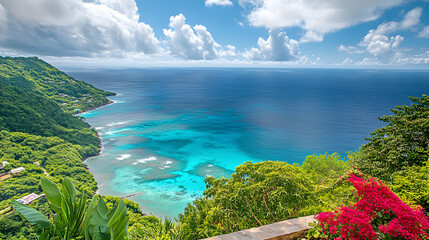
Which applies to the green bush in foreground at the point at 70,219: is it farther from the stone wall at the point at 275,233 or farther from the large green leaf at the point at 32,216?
the stone wall at the point at 275,233

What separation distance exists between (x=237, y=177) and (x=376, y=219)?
8.24m

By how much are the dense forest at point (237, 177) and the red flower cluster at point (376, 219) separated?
293 mm

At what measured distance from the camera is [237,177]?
45.1 feet

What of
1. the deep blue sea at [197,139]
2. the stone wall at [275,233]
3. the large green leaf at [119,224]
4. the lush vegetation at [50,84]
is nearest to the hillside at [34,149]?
the deep blue sea at [197,139]

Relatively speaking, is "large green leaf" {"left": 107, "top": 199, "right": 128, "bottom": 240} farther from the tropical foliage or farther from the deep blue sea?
the deep blue sea

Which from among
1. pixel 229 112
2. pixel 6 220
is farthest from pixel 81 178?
pixel 229 112

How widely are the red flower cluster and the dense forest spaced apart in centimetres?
29

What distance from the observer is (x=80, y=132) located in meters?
64.3

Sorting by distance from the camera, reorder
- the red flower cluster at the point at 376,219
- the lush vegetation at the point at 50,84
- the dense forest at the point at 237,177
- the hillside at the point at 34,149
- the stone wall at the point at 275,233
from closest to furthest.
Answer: the red flower cluster at the point at 376,219 < the stone wall at the point at 275,233 < the dense forest at the point at 237,177 < the hillside at the point at 34,149 < the lush vegetation at the point at 50,84

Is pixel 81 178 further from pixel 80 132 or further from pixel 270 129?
pixel 270 129

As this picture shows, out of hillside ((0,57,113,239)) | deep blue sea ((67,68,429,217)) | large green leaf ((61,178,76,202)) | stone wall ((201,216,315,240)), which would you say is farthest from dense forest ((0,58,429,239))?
deep blue sea ((67,68,429,217))

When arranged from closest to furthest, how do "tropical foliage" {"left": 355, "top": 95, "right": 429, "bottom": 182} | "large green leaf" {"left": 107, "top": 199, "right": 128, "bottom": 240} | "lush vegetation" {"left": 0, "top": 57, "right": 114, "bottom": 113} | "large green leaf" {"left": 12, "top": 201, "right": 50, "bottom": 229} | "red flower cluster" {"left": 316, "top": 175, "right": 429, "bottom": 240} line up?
1. "large green leaf" {"left": 12, "top": 201, "right": 50, "bottom": 229}
2. "large green leaf" {"left": 107, "top": 199, "right": 128, "bottom": 240}
3. "red flower cluster" {"left": 316, "top": 175, "right": 429, "bottom": 240}
4. "tropical foliage" {"left": 355, "top": 95, "right": 429, "bottom": 182}
5. "lush vegetation" {"left": 0, "top": 57, "right": 114, "bottom": 113}

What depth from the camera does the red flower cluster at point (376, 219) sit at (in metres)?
5.41

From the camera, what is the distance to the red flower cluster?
5410 mm
